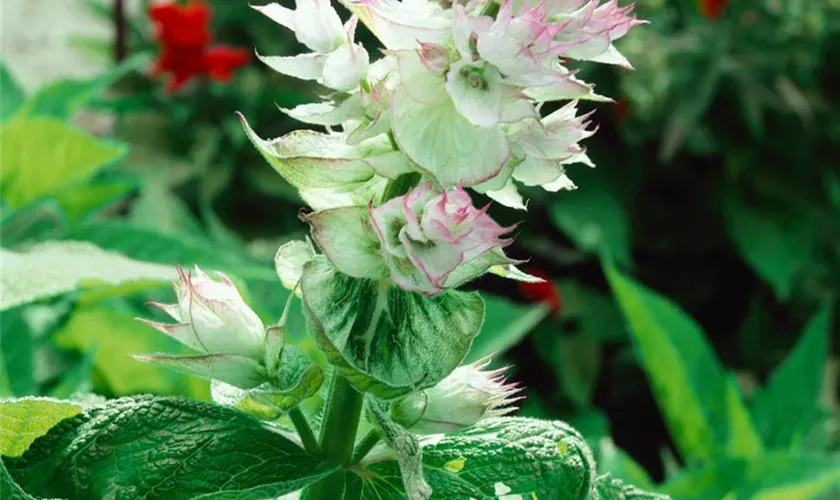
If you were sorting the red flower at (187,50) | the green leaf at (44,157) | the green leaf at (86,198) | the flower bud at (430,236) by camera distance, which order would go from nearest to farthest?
the flower bud at (430,236), the green leaf at (44,157), the green leaf at (86,198), the red flower at (187,50)

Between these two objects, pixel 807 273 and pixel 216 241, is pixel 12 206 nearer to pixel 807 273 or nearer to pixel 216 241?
pixel 216 241

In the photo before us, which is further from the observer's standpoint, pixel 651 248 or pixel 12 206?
pixel 651 248

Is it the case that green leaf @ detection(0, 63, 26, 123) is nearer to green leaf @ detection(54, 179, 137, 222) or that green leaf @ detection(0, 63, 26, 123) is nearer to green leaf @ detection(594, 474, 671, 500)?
green leaf @ detection(54, 179, 137, 222)

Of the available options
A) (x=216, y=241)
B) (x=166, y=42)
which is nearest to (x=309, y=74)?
(x=216, y=241)

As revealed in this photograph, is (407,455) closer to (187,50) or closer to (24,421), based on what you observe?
(24,421)

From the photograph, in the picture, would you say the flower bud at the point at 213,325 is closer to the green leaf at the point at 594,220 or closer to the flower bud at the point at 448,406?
the flower bud at the point at 448,406

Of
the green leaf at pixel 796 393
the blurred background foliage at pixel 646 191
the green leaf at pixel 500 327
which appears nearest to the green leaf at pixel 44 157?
the blurred background foliage at pixel 646 191

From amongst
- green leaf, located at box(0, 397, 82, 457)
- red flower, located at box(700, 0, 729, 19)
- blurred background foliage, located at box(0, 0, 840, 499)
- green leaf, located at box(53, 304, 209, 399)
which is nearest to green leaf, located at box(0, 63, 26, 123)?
blurred background foliage, located at box(0, 0, 840, 499)
